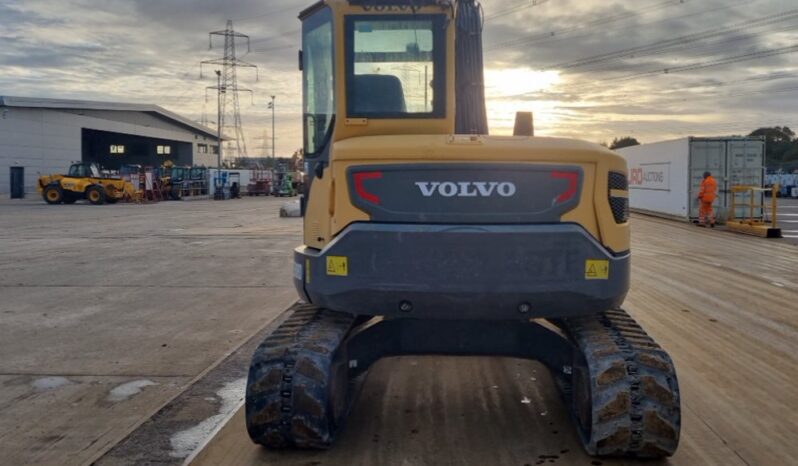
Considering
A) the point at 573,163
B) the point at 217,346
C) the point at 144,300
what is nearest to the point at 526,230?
the point at 573,163

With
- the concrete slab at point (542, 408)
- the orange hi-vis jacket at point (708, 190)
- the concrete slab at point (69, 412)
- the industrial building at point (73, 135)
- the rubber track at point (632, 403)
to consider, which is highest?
the industrial building at point (73, 135)

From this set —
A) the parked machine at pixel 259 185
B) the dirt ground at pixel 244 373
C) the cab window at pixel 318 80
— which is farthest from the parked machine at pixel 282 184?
the cab window at pixel 318 80

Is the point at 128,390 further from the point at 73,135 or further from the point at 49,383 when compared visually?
the point at 73,135

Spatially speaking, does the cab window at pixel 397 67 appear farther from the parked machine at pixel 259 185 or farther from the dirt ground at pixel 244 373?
the parked machine at pixel 259 185

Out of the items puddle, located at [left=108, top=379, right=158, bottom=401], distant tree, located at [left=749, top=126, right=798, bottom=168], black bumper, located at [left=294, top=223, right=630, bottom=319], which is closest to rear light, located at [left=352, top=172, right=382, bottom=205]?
black bumper, located at [left=294, top=223, right=630, bottom=319]

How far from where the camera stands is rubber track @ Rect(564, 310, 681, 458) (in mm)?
4660

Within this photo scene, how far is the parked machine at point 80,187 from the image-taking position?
4569 centimetres

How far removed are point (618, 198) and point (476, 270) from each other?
107 centimetres

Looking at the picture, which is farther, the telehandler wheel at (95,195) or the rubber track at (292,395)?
the telehandler wheel at (95,195)

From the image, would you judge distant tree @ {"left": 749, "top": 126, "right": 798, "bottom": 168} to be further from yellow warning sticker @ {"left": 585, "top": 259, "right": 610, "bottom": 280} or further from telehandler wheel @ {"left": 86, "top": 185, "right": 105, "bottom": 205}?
yellow warning sticker @ {"left": 585, "top": 259, "right": 610, "bottom": 280}

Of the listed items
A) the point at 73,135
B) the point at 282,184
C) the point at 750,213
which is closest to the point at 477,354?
the point at 750,213

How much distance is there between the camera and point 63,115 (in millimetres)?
61938

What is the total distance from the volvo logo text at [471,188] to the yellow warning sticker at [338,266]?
702 mm

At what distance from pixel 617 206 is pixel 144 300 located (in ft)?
28.2
